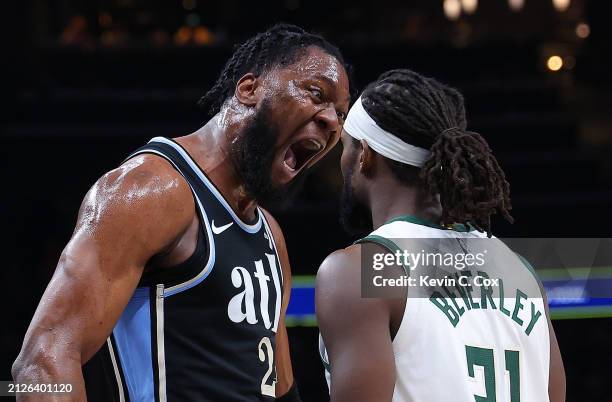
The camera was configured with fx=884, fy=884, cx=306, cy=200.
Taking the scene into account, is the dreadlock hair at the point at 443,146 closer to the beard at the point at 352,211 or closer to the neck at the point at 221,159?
the beard at the point at 352,211

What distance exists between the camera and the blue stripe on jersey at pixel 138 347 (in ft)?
6.51

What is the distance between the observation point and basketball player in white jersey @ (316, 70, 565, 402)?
1724mm

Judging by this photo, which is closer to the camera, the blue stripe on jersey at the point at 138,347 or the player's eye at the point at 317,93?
the blue stripe on jersey at the point at 138,347

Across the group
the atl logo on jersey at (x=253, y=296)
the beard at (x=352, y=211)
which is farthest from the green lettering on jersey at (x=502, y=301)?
the atl logo on jersey at (x=253, y=296)

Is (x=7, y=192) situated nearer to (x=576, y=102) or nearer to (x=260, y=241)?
(x=260, y=241)

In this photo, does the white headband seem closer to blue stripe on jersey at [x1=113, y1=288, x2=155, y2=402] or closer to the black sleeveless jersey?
the black sleeveless jersey

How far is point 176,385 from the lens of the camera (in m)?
2.00

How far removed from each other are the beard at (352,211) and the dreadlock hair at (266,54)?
382 millimetres

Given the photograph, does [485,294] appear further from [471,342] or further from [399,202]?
[399,202]

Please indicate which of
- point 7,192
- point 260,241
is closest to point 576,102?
point 7,192

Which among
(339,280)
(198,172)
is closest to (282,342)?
(198,172)

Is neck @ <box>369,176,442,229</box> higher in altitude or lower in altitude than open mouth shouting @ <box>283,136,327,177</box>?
lower

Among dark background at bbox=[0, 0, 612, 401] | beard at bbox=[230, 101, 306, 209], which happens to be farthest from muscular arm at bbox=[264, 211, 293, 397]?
dark background at bbox=[0, 0, 612, 401]

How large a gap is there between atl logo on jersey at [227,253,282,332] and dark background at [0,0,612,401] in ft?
8.42
